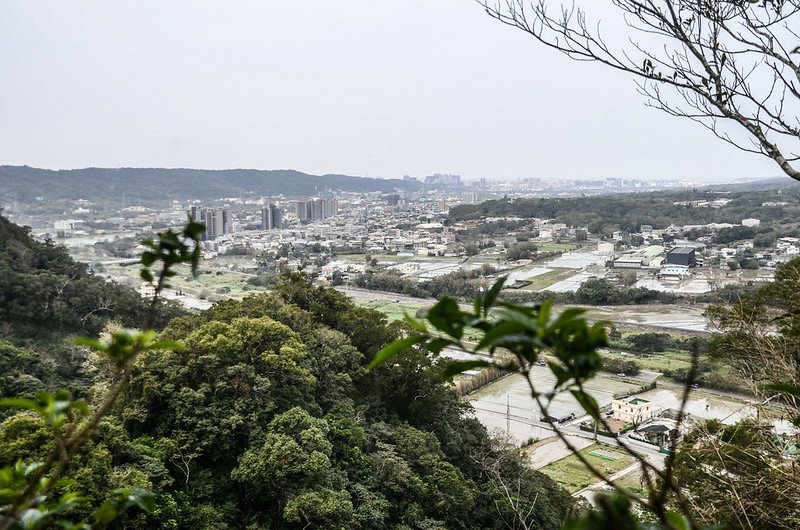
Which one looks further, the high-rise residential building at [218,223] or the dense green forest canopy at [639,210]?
the dense green forest canopy at [639,210]

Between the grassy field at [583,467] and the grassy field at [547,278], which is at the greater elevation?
the grassy field at [547,278]

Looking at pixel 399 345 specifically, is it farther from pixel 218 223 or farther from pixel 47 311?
pixel 218 223

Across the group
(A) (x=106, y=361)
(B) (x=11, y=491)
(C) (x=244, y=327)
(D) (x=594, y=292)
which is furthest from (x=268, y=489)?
(D) (x=594, y=292)

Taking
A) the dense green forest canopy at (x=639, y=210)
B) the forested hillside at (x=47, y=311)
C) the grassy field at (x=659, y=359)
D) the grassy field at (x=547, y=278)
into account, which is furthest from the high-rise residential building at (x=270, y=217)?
the grassy field at (x=659, y=359)

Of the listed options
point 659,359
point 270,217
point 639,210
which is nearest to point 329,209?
point 270,217

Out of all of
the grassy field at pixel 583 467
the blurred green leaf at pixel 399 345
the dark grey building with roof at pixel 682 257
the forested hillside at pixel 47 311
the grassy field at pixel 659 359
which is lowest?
the grassy field at pixel 583 467

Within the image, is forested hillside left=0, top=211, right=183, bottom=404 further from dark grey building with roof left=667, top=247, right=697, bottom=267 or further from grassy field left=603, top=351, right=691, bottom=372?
dark grey building with roof left=667, top=247, right=697, bottom=267

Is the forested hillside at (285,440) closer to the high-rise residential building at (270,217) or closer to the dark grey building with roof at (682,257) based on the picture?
the dark grey building with roof at (682,257)

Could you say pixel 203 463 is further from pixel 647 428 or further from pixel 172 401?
pixel 647 428
